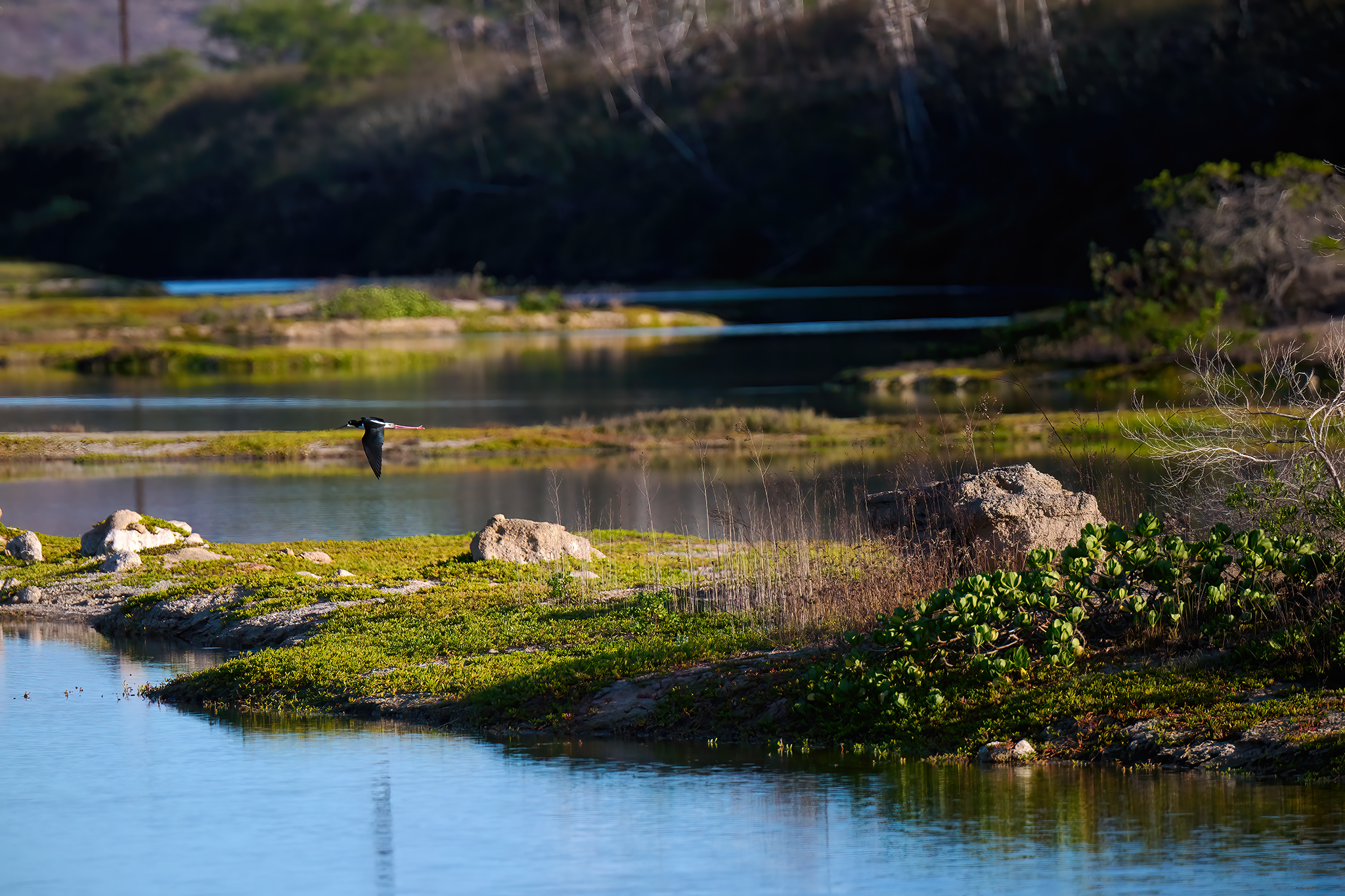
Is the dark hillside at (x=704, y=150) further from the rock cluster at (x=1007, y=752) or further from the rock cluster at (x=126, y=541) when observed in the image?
the rock cluster at (x=1007, y=752)

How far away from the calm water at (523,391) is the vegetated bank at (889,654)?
22435 millimetres

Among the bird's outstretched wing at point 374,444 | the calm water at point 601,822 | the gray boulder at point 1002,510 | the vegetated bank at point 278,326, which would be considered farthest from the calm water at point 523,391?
the calm water at point 601,822

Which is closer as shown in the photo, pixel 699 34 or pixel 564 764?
pixel 564 764

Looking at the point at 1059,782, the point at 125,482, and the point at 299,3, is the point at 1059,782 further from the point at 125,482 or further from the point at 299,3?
the point at 299,3

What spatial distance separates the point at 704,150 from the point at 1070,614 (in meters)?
126


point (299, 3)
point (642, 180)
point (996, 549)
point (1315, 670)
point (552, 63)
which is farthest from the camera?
point (299, 3)

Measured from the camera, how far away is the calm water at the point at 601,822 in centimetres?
1246

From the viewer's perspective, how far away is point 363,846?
13.5 metres

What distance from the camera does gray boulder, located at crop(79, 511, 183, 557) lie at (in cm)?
2475

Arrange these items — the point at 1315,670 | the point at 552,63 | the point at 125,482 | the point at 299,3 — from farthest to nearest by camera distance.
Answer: the point at 299,3 < the point at 552,63 < the point at 125,482 < the point at 1315,670

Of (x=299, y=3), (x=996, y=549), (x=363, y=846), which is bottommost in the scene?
(x=363, y=846)

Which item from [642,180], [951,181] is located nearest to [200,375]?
[951,181]

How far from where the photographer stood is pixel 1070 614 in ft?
50.2

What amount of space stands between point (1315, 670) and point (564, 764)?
5958 millimetres
